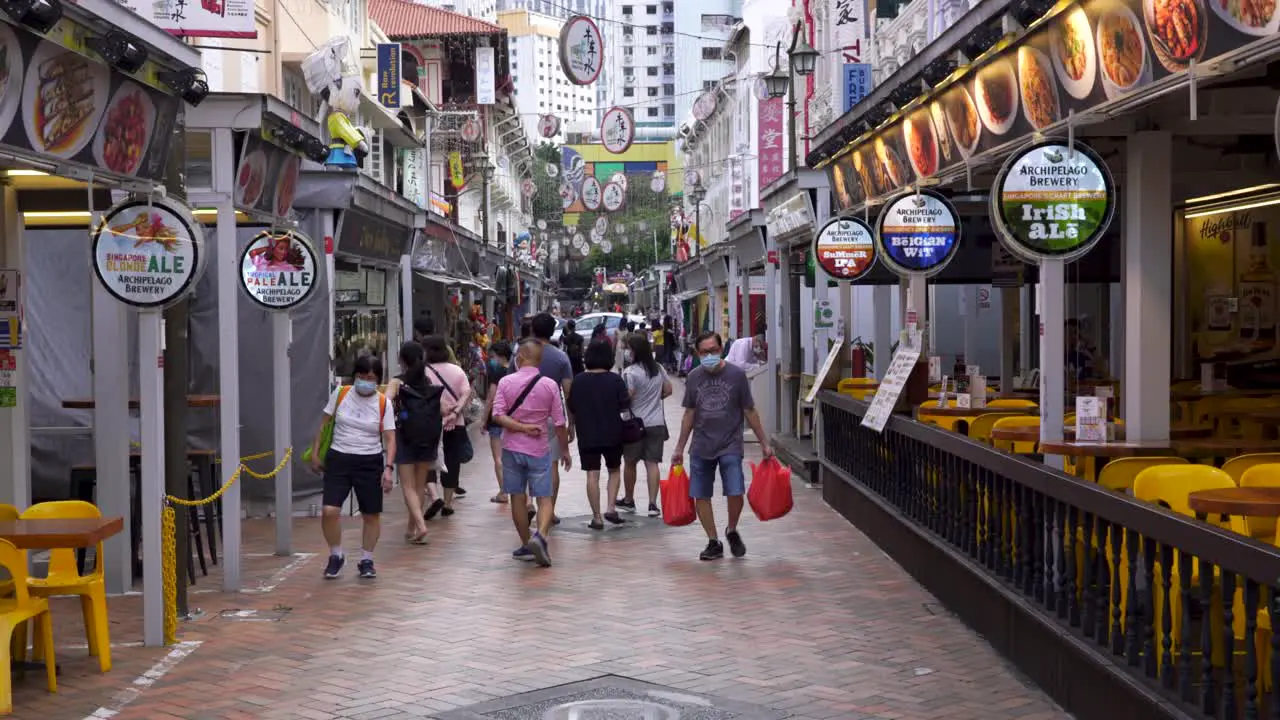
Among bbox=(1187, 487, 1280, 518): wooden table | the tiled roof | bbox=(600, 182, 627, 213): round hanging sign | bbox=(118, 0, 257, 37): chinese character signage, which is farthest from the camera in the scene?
bbox=(600, 182, 627, 213): round hanging sign

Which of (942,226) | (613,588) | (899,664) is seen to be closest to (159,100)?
(613,588)

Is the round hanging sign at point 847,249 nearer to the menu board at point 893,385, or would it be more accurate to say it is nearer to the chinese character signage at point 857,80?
the menu board at point 893,385

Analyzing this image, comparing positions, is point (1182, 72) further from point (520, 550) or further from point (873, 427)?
point (520, 550)

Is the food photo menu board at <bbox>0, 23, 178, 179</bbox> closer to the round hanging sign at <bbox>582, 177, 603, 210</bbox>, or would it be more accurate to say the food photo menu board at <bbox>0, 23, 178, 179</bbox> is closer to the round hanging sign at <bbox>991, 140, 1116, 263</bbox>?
the round hanging sign at <bbox>991, 140, 1116, 263</bbox>

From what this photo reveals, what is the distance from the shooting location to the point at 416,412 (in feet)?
43.9

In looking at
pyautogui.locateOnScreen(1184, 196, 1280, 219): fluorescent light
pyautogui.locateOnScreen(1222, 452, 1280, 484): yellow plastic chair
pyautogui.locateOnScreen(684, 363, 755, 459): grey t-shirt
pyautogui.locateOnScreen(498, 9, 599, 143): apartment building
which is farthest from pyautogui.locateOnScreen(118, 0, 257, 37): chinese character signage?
pyautogui.locateOnScreen(498, 9, 599, 143): apartment building

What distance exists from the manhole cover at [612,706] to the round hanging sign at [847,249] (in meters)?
8.22

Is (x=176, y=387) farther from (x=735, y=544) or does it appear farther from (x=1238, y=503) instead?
(x=1238, y=503)

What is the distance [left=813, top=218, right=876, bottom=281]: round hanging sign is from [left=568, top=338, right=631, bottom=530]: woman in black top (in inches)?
108

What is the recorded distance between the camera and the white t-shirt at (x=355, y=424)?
1146 cm

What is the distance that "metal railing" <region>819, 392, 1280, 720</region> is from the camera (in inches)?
215

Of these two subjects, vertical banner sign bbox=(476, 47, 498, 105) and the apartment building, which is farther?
the apartment building

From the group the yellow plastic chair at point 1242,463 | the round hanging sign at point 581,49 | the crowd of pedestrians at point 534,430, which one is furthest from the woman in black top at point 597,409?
the round hanging sign at point 581,49

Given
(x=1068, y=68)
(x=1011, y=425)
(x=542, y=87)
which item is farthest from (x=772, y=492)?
(x=542, y=87)
